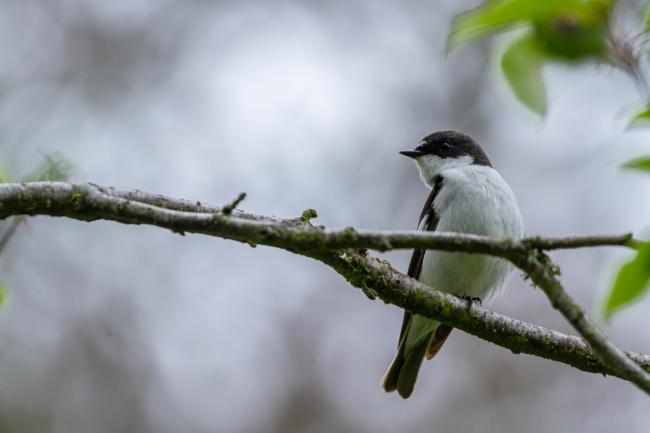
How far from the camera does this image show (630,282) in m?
1.32

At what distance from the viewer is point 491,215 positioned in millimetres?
5598

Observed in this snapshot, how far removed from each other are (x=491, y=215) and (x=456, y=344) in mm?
6153

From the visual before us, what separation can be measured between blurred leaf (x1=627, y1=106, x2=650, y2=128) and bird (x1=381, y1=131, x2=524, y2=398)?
4.27m

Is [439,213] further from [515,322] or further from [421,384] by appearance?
[421,384]

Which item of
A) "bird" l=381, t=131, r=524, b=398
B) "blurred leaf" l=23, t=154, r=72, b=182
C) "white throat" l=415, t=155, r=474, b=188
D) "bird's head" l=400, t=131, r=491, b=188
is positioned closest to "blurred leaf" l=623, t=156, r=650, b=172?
"blurred leaf" l=23, t=154, r=72, b=182

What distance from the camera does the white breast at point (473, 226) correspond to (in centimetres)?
559

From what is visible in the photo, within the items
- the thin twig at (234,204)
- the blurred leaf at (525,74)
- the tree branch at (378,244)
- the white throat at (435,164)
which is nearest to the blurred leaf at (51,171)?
the tree branch at (378,244)

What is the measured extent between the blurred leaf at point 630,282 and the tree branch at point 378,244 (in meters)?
0.22

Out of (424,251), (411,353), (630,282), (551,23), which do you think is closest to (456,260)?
(424,251)

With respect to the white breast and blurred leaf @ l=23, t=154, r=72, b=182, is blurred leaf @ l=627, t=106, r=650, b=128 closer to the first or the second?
blurred leaf @ l=23, t=154, r=72, b=182

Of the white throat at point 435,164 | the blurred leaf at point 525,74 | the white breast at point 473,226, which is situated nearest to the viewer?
the blurred leaf at point 525,74

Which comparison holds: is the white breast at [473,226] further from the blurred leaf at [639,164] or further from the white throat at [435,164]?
the blurred leaf at [639,164]

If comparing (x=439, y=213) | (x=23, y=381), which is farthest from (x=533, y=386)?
(x=23, y=381)

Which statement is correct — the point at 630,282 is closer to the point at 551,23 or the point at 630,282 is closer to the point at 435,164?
the point at 551,23
